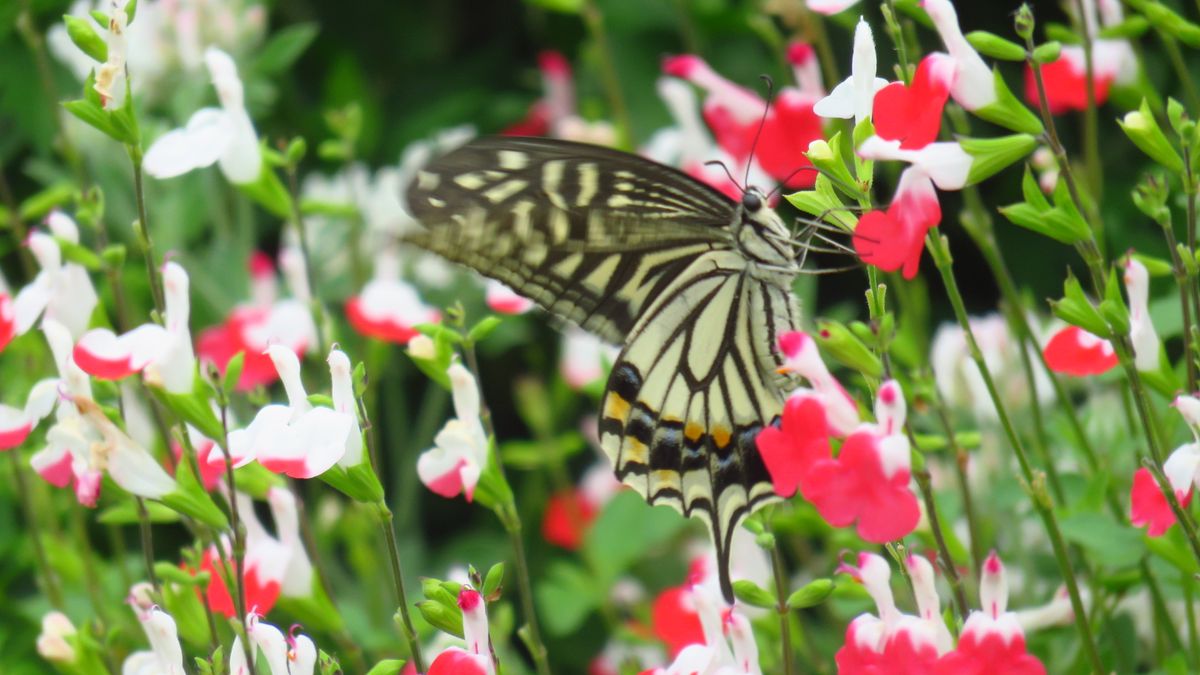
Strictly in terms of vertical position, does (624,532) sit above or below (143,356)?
below

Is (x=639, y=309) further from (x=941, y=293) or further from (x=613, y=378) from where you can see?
(x=941, y=293)

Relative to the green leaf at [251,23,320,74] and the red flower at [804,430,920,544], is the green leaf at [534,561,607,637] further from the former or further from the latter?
the red flower at [804,430,920,544]

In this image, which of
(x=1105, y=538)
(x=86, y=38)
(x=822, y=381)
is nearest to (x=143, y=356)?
(x=86, y=38)

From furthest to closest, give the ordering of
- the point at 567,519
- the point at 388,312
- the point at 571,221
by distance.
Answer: the point at 567,519, the point at 388,312, the point at 571,221

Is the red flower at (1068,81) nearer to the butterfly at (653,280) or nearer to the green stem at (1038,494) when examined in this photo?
the butterfly at (653,280)

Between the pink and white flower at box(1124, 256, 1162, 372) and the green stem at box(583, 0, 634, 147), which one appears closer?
the pink and white flower at box(1124, 256, 1162, 372)

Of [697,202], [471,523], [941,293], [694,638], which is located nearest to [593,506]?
[471,523]

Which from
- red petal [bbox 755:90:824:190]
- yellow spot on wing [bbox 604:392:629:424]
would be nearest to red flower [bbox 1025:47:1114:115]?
red petal [bbox 755:90:824:190]

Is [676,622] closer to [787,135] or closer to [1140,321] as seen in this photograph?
[787,135]
